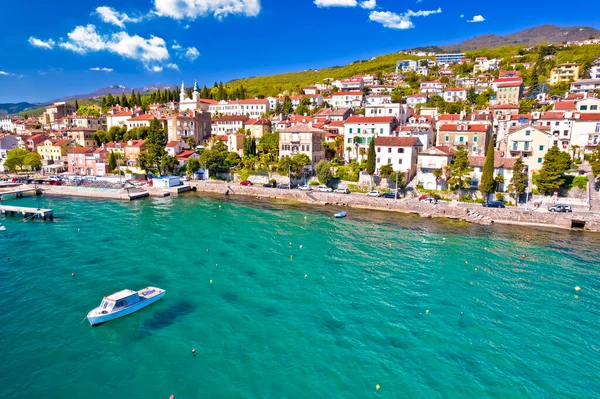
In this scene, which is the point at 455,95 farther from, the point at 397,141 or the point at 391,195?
the point at 391,195

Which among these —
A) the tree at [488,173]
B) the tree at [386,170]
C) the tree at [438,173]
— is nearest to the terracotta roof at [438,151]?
the tree at [438,173]

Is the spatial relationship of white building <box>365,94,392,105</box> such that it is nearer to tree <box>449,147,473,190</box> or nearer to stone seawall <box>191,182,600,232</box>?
tree <box>449,147,473,190</box>

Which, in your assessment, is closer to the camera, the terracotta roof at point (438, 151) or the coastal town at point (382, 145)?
the coastal town at point (382, 145)

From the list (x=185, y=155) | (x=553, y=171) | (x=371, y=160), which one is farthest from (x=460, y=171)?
(x=185, y=155)

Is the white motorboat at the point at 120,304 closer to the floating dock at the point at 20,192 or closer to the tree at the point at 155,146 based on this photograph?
the floating dock at the point at 20,192

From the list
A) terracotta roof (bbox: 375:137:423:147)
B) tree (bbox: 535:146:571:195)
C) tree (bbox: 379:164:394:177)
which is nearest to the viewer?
tree (bbox: 535:146:571:195)

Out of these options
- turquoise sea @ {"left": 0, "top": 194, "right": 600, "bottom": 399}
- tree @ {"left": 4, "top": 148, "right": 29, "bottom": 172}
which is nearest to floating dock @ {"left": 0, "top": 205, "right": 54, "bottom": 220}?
turquoise sea @ {"left": 0, "top": 194, "right": 600, "bottom": 399}

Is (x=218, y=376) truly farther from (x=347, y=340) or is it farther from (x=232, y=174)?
(x=232, y=174)
